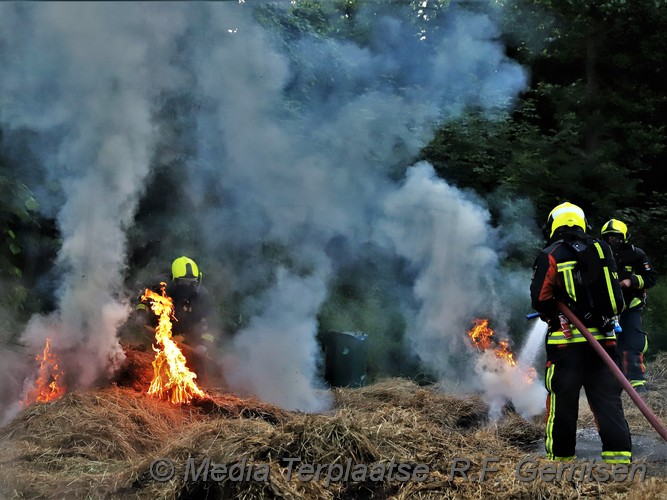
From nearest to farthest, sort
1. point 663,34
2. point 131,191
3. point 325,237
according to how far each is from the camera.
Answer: point 131,191, point 325,237, point 663,34

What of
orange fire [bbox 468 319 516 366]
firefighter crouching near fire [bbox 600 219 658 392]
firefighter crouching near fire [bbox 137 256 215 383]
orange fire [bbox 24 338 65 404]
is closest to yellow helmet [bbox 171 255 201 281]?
firefighter crouching near fire [bbox 137 256 215 383]

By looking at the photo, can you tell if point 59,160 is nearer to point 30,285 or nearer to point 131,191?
point 131,191

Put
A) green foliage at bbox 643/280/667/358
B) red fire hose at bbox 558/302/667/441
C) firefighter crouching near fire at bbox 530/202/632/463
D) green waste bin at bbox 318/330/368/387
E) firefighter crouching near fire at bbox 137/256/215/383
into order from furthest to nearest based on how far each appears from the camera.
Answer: green foliage at bbox 643/280/667/358 → green waste bin at bbox 318/330/368/387 → firefighter crouching near fire at bbox 137/256/215/383 → firefighter crouching near fire at bbox 530/202/632/463 → red fire hose at bbox 558/302/667/441

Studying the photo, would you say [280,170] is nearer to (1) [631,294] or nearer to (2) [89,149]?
(2) [89,149]

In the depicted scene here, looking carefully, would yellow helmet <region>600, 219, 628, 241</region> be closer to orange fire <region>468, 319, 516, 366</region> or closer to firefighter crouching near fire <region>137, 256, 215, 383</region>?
orange fire <region>468, 319, 516, 366</region>

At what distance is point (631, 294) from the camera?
26.3ft

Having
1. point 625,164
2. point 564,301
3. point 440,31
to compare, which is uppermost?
point 625,164

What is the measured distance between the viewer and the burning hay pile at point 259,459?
414 cm

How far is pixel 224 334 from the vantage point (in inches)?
337

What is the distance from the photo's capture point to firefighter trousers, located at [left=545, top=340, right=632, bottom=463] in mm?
4695

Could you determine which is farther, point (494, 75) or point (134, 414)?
point (494, 75)

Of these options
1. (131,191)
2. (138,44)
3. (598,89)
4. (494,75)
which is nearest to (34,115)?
(131,191)

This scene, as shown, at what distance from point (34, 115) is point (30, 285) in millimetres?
2053

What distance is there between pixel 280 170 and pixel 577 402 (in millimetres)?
4906
